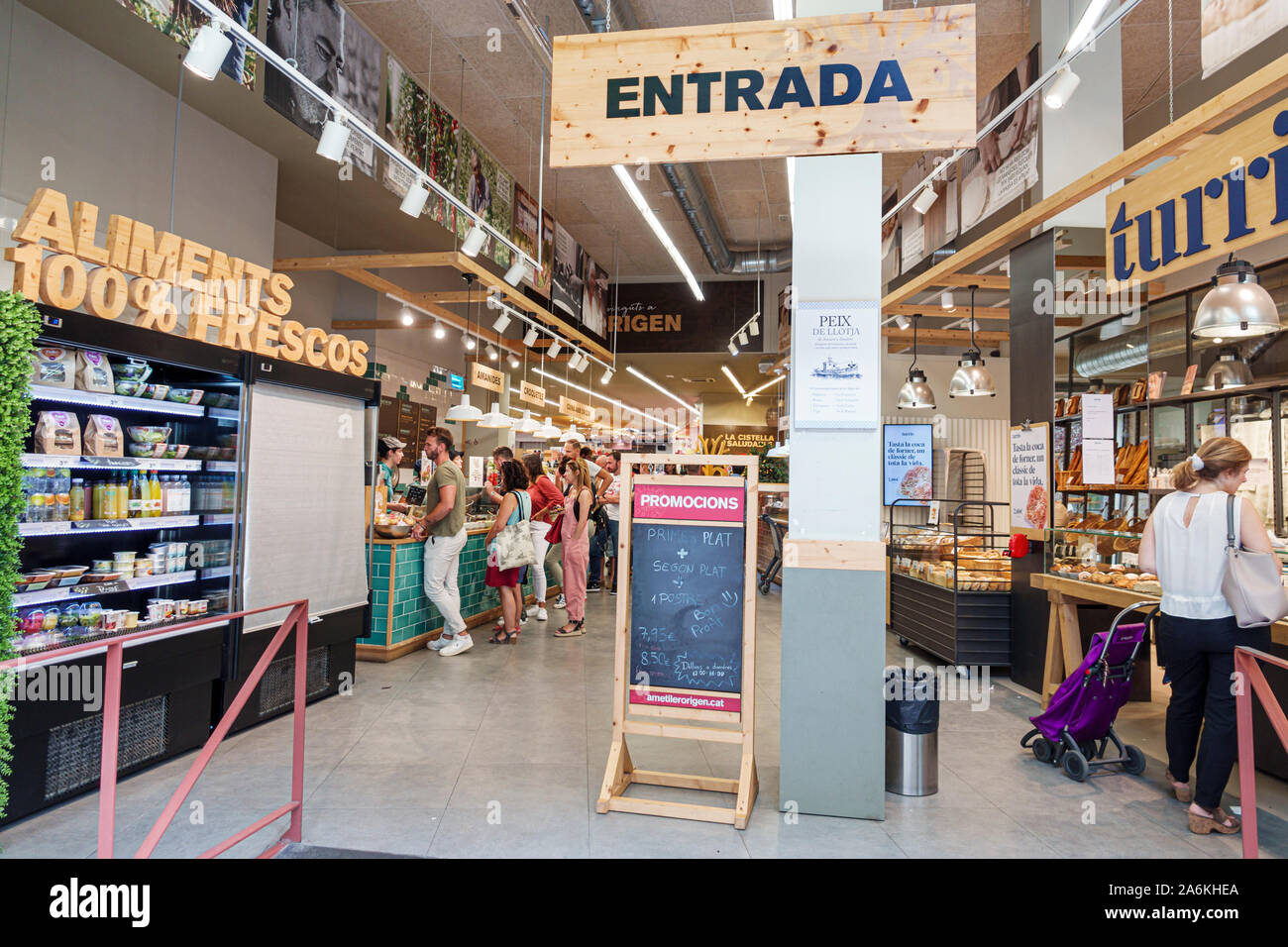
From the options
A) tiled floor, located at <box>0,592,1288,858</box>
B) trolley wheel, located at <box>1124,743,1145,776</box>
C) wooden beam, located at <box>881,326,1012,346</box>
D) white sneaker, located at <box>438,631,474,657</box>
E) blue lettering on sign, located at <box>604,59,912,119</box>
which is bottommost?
tiled floor, located at <box>0,592,1288,858</box>

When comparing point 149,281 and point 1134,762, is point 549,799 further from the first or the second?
point 149,281

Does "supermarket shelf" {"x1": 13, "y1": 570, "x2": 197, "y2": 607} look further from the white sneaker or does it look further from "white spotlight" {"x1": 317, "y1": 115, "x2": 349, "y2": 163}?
"white spotlight" {"x1": 317, "y1": 115, "x2": 349, "y2": 163}

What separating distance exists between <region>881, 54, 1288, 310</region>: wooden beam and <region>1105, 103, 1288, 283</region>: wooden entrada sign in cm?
11

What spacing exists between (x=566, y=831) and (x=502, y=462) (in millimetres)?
4167

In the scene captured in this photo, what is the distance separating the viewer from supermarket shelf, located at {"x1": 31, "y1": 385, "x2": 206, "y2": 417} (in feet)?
10.7

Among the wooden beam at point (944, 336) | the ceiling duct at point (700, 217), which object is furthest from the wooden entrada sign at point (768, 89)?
the wooden beam at point (944, 336)

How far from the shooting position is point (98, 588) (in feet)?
12.1

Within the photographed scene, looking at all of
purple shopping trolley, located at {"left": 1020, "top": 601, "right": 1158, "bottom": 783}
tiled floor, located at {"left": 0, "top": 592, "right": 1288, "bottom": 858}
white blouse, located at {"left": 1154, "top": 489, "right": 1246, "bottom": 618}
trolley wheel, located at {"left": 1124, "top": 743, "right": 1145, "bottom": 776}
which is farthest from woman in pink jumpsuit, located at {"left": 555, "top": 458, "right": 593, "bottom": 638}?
white blouse, located at {"left": 1154, "top": 489, "right": 1246, "bottom": 618}

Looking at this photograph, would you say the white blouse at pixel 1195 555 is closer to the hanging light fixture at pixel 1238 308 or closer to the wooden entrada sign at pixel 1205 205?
the hanging light fixture at pixel 1238 308

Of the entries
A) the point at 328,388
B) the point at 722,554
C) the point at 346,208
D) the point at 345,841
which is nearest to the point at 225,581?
the point at 328,388

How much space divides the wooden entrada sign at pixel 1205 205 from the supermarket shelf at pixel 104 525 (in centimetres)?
555

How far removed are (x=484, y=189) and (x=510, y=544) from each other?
14.6 ft

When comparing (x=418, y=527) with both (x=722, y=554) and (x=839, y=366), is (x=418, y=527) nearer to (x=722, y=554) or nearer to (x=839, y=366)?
(x=722, y=554)

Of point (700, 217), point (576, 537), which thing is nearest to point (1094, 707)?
point (576, 537)
